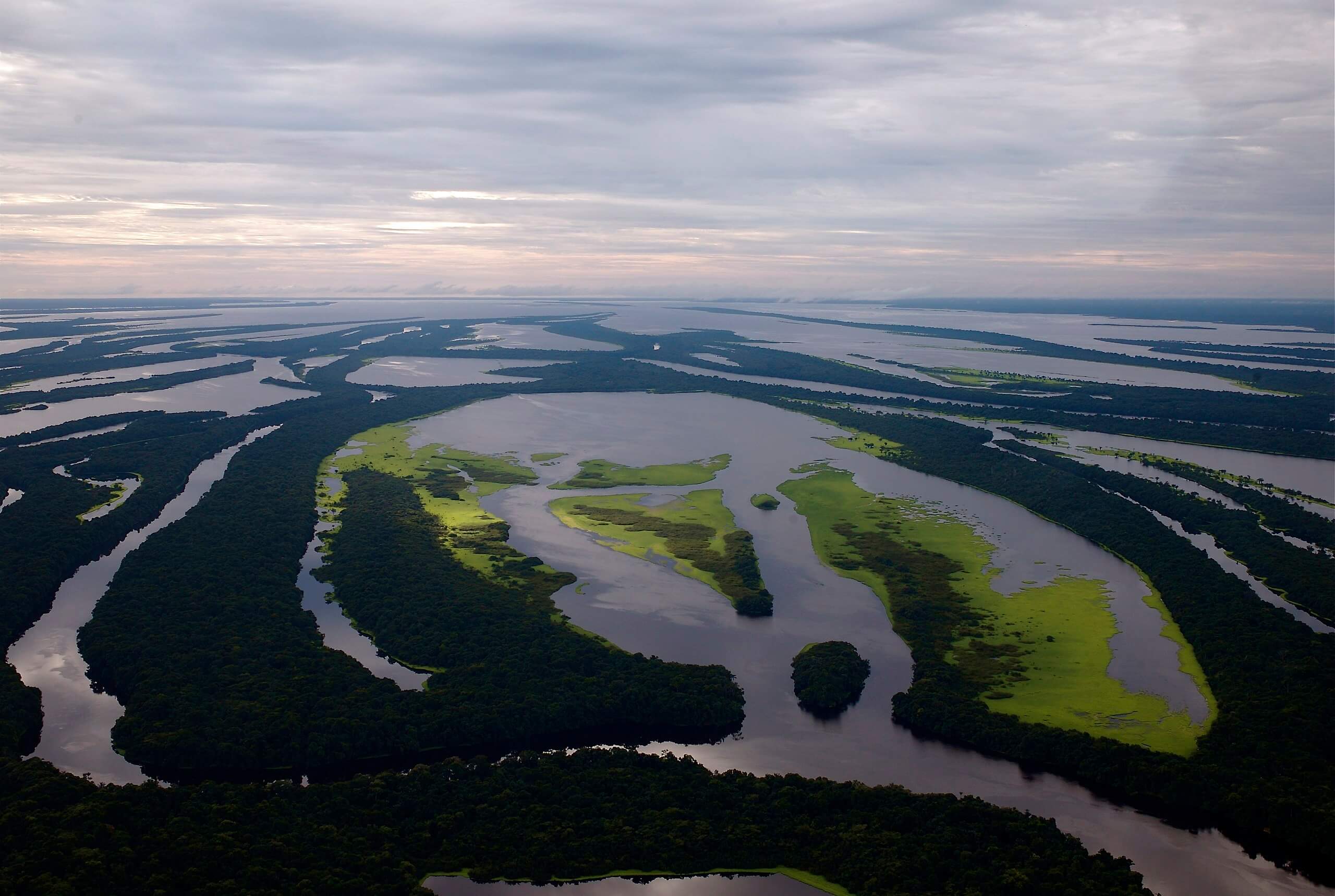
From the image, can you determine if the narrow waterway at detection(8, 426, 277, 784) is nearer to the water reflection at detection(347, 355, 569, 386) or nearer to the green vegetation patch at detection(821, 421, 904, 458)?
the green vegetation patch at detection(821, 421, 904, 458)

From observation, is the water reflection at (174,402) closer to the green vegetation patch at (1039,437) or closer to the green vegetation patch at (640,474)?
the green vegetation patch at (640,474)

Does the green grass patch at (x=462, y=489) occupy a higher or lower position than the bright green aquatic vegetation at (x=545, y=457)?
lower

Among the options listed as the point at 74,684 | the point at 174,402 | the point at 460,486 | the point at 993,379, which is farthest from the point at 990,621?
the point at 993,379

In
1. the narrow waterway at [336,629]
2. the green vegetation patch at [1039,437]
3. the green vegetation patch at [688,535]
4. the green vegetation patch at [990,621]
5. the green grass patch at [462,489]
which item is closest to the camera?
the green vegetation patch at [990,621]

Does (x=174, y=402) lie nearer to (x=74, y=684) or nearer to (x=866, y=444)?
(x=866, y=444)

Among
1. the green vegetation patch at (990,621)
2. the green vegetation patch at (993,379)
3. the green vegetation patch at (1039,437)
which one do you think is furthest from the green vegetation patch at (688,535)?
the green vegetation patch at (993,379)

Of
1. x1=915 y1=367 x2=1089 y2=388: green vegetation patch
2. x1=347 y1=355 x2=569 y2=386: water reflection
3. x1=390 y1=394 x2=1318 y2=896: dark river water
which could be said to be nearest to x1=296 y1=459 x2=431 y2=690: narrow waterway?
x1=390 y1=394 x2=1318 y2=896: dark river water

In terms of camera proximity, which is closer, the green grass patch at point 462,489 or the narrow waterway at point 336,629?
the narrow waterway at point 336,629
